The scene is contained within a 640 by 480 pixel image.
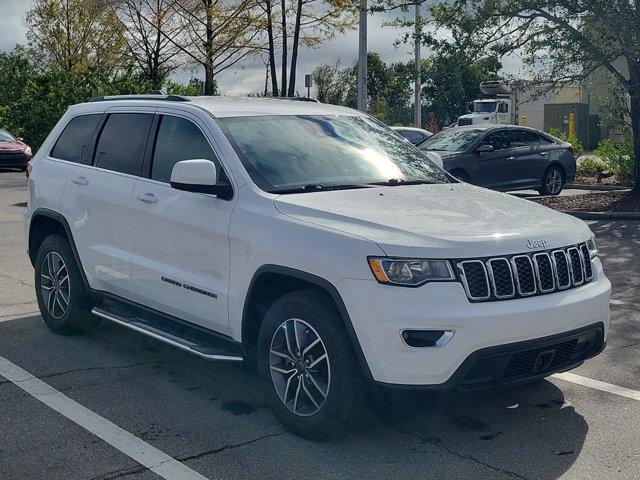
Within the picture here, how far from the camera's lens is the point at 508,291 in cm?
443

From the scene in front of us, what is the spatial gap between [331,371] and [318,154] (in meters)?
1.59

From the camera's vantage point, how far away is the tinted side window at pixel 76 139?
22.3 feet

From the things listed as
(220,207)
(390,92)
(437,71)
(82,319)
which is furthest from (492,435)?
(390,92)

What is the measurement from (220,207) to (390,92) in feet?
170

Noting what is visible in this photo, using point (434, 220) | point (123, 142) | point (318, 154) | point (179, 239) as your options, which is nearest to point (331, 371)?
point (434, 220)

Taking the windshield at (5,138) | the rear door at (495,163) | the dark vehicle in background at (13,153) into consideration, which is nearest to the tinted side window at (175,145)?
the rear door at (495,163)

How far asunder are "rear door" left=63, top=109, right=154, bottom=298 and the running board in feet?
0.53

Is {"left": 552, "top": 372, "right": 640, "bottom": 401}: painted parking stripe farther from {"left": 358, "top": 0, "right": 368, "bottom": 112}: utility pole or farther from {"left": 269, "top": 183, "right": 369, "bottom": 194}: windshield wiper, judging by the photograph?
{"left": 358, "top": 0, "right": 368, "bottom": 112}: utility pole

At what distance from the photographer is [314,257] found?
14.8 ft

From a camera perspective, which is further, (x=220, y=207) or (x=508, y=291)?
(x=220, y=207)

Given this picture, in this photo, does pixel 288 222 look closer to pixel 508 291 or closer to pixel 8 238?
pixel 508 291

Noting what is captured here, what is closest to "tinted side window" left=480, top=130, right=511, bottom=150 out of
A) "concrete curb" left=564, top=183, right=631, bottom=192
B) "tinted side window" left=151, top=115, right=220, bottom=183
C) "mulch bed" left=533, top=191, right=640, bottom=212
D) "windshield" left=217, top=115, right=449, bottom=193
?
"mulch bed" left=533, top=191, right=640, bottom=212

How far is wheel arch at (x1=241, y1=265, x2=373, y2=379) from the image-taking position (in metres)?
4.53

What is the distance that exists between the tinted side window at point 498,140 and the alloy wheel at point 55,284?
12.3 metres
